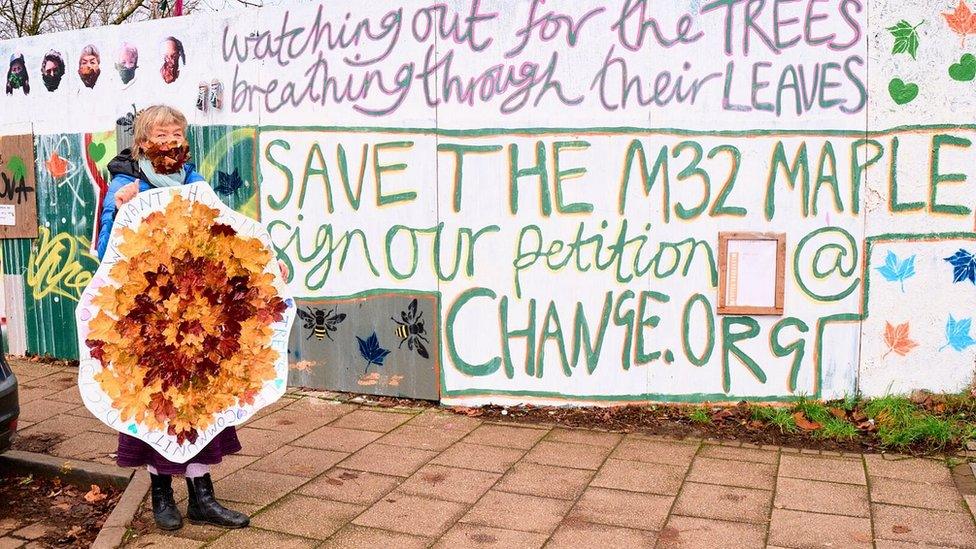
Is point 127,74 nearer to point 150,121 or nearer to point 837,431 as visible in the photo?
point 150,121

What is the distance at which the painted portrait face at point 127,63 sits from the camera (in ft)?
23.7

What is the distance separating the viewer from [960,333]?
5.75 m

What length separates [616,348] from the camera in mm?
6059

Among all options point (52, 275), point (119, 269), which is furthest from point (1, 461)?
point (52, 275)

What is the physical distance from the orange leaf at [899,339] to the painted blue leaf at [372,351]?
3.27 m

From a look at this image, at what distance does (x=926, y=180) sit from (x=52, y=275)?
6.73 metres

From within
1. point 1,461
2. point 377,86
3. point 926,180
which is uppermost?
point 377,86

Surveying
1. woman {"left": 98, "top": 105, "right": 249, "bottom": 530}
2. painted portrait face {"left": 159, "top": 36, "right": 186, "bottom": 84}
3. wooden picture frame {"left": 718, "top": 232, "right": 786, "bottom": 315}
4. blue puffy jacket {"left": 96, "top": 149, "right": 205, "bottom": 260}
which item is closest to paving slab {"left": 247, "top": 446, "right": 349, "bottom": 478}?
woman {"left": 98, "top": 105, "right": 249, "bottom": 530}

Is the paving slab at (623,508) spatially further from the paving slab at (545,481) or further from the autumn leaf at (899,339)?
the autumn leaf at (899,339)

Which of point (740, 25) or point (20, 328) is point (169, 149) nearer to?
point (740, 25)

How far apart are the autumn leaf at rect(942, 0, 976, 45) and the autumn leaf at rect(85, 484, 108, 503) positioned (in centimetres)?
560

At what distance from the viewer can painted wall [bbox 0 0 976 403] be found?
18.7ft

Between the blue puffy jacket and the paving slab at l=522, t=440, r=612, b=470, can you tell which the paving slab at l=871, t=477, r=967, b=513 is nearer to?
the paving slab at l=522, t=440, r=612, b=470

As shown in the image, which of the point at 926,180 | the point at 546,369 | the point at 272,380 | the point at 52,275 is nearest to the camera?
the point at 272,380
